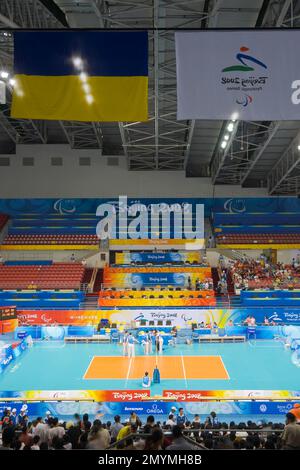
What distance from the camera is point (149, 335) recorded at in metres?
27.4

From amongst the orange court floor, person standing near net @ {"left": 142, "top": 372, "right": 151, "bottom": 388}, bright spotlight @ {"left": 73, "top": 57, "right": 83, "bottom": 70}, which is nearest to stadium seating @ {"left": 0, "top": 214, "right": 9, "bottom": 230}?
the orange court floor

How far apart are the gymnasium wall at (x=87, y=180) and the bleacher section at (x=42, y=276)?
836 centimetres

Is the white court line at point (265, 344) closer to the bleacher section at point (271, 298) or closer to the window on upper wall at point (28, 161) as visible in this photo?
the bleacher section at point (271, 298)

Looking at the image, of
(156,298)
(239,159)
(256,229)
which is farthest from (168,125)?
(256,229)

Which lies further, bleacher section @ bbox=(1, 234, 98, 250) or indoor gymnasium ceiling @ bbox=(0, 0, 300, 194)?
bleacher section @ bbox=(1, 234, 98, 250)

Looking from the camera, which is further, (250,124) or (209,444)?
(250,124)

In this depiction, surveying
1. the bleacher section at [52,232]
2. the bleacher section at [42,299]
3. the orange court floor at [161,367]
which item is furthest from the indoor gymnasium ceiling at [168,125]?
the orange court floor at [161,367]

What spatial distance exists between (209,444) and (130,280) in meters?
30.5

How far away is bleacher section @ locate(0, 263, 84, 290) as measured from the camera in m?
36.5

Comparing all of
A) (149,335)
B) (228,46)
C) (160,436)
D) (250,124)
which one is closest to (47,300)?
(149,335)

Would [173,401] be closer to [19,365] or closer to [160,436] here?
[160,436]

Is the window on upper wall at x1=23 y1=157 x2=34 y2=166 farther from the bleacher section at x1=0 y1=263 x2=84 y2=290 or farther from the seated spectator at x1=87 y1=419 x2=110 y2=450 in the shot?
the seated spectator at x1=87 y1=419 x2=110 y2=450

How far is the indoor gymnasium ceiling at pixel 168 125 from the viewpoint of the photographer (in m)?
19.1

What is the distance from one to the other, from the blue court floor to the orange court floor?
0.48 metres
